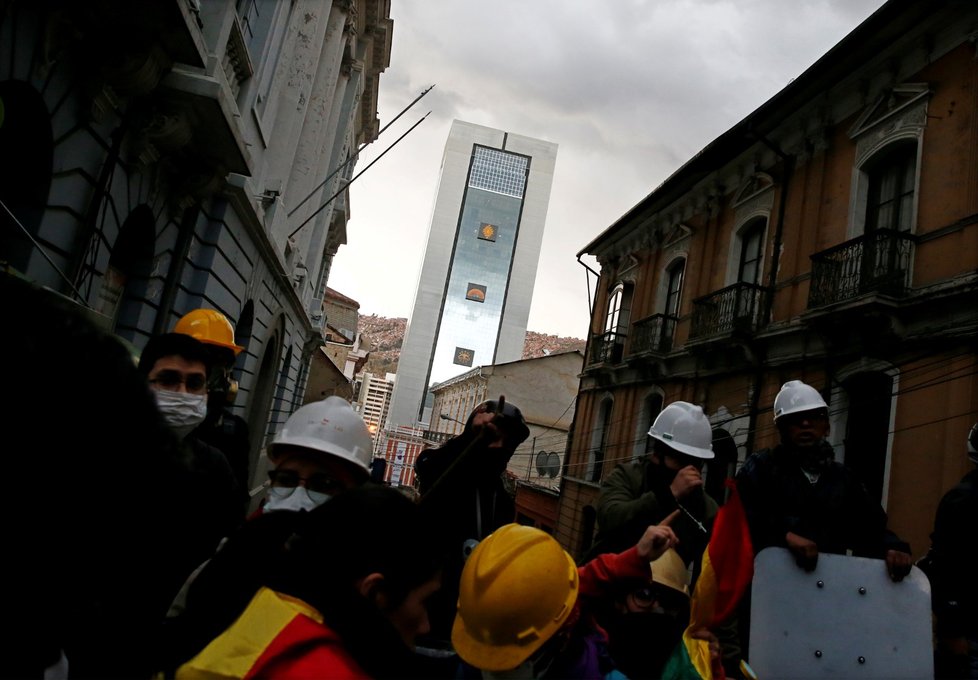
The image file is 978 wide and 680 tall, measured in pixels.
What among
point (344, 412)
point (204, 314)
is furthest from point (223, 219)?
point (344, 412)

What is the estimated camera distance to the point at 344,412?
2373 mm

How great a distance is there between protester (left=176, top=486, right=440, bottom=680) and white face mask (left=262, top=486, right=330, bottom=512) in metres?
0.47

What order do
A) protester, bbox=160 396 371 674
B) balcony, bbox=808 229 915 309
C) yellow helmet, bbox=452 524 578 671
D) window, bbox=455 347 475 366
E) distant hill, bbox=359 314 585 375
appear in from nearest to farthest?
1. protester, bbox=160 396 371 674
2. yellow helmet, bbox=452 524 578 671
3. balcony, bbox=808 229 915 309
4. window, bbox=455 347 475 366
5. distant hill, bbox=359 314 585 375

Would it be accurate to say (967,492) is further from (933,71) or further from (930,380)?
(933,71)

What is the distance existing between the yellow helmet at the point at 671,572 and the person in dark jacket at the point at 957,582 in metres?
1.57

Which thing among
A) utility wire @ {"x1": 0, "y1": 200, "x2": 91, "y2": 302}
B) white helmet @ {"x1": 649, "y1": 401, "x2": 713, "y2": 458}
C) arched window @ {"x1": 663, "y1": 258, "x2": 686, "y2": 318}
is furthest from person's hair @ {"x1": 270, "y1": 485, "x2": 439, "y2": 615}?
arched window @ {"x1": 663, "y1": 258, "x2": 686, "y2": 318}

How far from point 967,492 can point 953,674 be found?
884mm

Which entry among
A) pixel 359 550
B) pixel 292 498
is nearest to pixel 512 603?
pixel 359 550

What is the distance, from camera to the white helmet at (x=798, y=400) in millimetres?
3180

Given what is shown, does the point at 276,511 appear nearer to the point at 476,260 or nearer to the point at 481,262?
the point at 476,260

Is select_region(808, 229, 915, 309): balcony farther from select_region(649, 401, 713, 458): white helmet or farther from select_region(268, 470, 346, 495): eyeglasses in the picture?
select_region(268, 470, 346, 495): eyeglasses

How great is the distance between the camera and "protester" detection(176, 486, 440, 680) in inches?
45.4

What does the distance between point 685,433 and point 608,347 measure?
1453 centimetres

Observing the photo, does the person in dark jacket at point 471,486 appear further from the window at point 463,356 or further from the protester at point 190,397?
the window at point 463,356
